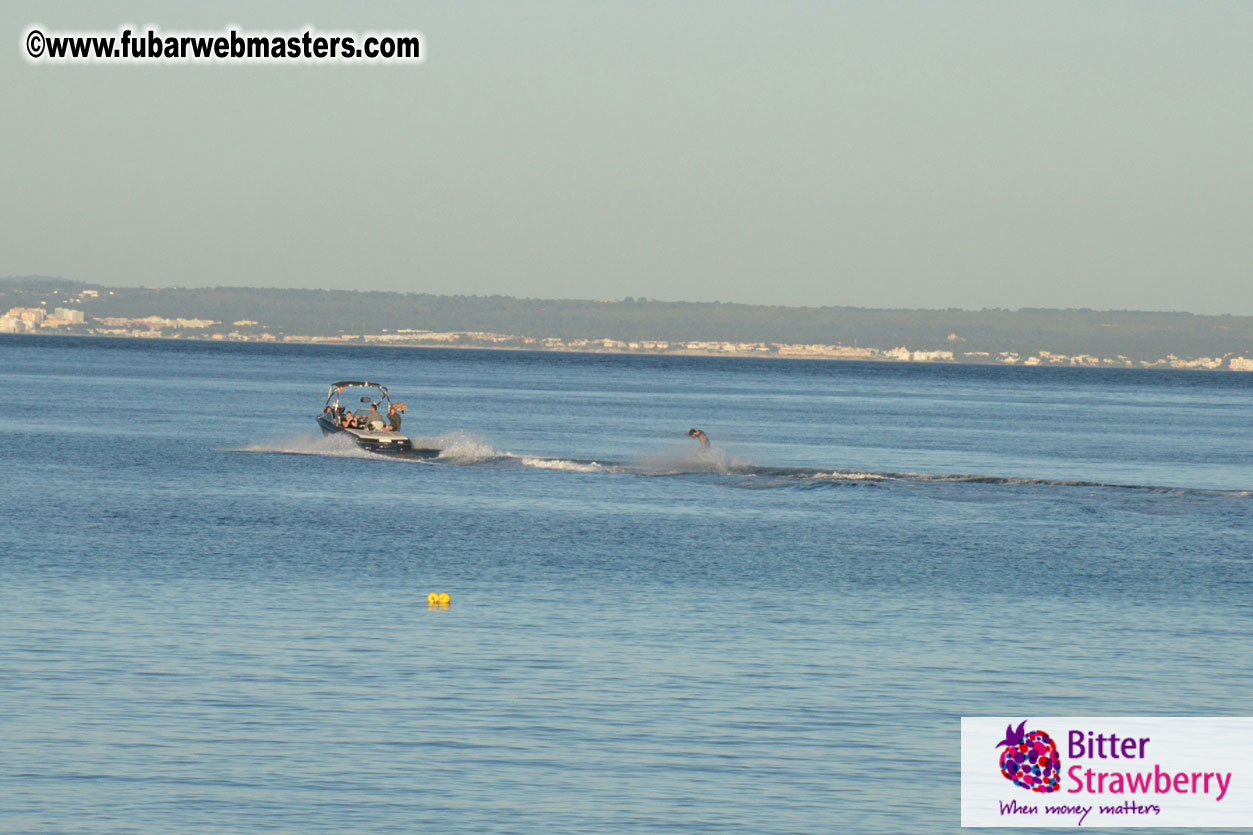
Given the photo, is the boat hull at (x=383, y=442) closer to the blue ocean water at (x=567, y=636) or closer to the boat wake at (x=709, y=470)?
the boat wake at (x=709, y=470)

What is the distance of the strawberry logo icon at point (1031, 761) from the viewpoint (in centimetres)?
1770

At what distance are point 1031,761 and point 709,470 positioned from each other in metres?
46.1

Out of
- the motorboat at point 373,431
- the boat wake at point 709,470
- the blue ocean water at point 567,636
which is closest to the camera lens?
the blue ocean water at point 567,636

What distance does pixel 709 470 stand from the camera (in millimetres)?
64250

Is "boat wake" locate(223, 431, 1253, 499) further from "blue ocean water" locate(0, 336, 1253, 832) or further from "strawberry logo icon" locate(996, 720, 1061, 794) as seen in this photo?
"strawberry logo icon" locate(996, 720, 1061, 794)

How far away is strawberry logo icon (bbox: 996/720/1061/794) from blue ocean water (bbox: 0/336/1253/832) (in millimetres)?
655

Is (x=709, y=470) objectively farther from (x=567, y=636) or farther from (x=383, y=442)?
(x=567, y=636)

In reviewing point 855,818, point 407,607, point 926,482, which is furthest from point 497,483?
point 855,818

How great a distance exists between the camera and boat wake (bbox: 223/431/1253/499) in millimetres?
59031

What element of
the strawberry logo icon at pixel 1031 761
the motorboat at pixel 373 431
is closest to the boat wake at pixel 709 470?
the motorboat at pixel 373 431

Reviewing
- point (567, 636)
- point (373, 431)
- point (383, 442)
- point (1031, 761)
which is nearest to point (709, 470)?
point (383, 442)

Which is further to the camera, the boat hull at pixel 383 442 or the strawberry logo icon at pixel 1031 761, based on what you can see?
the boat hull at pixel 383 442

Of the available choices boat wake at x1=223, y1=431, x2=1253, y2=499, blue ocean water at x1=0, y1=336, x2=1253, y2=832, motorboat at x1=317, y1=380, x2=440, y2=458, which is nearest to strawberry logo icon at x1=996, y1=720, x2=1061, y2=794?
blue ocean water at x1=0, y1=336, x2=1253, y2=832

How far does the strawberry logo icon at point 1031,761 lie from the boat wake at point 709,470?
3830 centimetres
